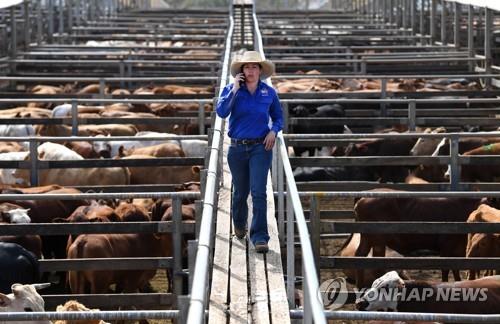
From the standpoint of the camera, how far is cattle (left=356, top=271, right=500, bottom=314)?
8.18m

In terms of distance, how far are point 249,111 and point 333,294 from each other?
153cm

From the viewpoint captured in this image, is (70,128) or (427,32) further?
(427,32)

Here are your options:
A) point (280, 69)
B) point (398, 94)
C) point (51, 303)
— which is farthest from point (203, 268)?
point (280, 69)

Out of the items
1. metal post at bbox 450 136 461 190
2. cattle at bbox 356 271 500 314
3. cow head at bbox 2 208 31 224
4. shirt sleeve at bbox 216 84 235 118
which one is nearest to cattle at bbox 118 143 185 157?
metal post at bbox 450 136 461 190

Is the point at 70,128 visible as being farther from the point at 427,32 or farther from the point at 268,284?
the point at 427,32

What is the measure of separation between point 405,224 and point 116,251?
A: 2.71 meters

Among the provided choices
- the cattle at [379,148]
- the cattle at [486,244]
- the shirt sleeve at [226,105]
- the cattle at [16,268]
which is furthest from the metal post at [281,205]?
the cattle at [379,148]

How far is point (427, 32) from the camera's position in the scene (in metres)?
40.8

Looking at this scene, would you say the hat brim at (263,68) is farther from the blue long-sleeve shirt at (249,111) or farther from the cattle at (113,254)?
the cattle at (113,254)

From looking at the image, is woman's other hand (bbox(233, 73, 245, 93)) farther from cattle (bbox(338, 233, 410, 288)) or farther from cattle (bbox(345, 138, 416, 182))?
cattle (bbox(345, 138, 416, 182))

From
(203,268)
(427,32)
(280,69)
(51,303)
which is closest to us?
(203,268)

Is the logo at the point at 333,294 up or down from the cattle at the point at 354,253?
up

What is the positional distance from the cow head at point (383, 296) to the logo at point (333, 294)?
158mm

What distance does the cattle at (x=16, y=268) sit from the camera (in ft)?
31.2
